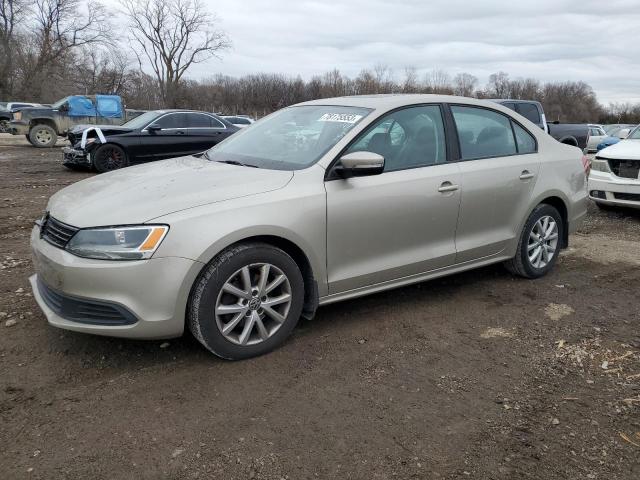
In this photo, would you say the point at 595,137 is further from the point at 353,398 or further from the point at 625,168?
the point at 353,398

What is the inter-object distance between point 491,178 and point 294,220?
73.9 inches

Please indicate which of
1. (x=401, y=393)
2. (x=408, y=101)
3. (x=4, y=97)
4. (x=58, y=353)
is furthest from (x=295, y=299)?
(x=4, y=97)

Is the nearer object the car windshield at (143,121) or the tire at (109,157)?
the tire at (109,157)

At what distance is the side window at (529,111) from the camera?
13387 millimetres

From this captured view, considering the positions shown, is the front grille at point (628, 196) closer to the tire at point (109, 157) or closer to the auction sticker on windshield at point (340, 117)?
the auction sticker on windshield at point (340, 117)

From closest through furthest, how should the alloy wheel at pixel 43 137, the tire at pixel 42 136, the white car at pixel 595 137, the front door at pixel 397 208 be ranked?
the front door at pixel 397 208
the tire at pixel 42 136
the alloy wheel at pixel 43 137
the white car at pixel 595 137

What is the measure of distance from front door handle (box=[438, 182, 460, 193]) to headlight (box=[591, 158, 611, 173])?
535 centimetres

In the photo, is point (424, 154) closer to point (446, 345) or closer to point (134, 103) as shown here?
point (446, 345)

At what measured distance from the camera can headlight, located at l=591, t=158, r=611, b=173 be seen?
8.17 metres

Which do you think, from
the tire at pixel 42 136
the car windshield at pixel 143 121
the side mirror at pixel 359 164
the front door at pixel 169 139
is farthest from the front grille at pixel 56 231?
the tire at pixel 42 136

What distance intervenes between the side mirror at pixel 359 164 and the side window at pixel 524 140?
1.84 m

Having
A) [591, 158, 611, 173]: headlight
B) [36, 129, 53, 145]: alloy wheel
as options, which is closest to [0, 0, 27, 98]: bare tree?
[36, 129, 53, 145]: alloy wheel

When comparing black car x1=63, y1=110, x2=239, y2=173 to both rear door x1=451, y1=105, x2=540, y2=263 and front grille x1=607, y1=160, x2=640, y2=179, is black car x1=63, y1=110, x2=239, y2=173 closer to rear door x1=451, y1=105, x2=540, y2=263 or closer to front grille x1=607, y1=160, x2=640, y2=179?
front grille x1=607, y1=160, x2=640, y2=179

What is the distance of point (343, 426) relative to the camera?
2.62 m
